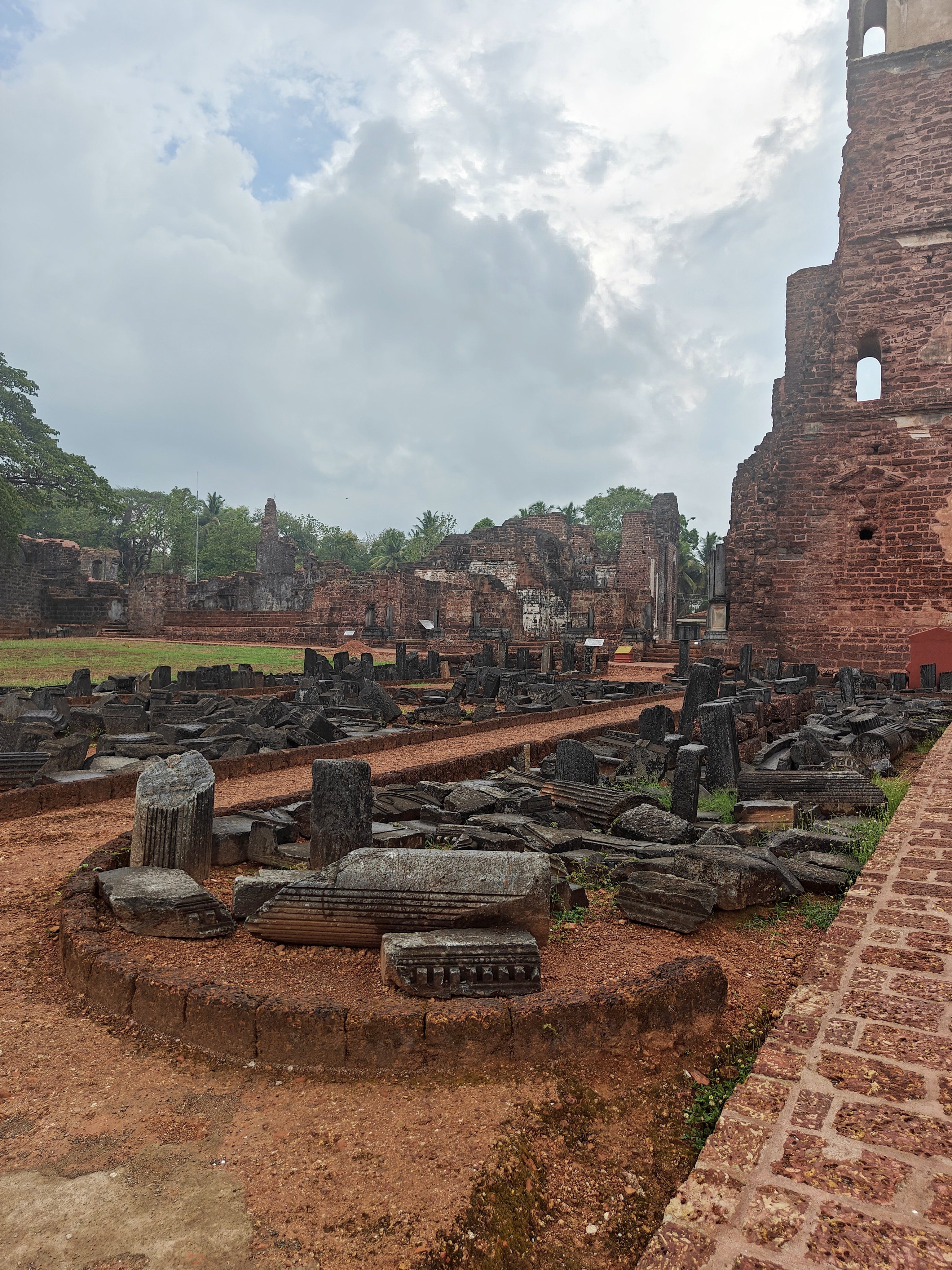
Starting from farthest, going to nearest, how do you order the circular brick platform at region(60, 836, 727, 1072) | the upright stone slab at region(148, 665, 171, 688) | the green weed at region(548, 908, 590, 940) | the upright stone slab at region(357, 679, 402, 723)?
1. the upright stone slab at region(148, 665, 171, 688)
2. the upright stone slab at region(357, 679, 402, 723)
3. the green weed at region(548, 908, 590, 940)
4. the circular brick platform at region(60, 836, 727, 1072)

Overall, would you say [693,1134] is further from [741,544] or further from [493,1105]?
[741,544]

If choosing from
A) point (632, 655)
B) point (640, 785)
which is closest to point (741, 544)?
point (632, 655)

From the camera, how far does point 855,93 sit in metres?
18.5

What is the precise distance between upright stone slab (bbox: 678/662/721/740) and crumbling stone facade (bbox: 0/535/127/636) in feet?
90.9

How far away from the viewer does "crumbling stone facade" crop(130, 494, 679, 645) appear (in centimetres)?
2877

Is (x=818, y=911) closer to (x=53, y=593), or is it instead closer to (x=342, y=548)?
(x=53, y=593)

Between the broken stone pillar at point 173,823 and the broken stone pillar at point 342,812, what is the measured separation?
57 centimetres

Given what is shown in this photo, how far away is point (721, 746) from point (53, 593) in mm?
37368

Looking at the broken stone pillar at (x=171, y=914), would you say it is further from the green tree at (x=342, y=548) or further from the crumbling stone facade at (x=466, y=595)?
the green tree at (x=342, y=548)

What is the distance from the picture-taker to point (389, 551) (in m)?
55.3

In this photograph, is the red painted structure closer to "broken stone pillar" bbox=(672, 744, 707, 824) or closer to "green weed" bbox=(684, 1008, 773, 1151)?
"broken stone pillar" bbox=(672, 744, 707, 824)

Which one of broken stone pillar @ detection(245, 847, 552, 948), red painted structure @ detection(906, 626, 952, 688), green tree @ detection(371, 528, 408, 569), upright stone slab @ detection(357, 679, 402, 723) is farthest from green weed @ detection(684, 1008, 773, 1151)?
green tree @ detection(371, 528, 408, 569)

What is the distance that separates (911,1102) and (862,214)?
73.0 ft

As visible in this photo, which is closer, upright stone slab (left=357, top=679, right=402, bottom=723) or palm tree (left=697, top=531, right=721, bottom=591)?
upright stone slab (left=357, top=679, right=402, bottom=723)
